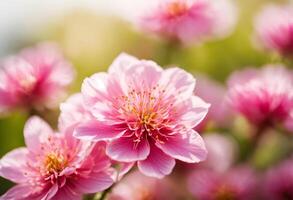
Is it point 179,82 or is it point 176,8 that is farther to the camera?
point 176,8

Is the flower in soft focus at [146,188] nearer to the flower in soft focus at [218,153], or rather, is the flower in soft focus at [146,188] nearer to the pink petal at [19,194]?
the flower in soft focus at [218,153]

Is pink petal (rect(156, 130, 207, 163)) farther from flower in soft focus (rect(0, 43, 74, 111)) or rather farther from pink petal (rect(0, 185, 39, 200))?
flower in soft focus (rect(0, 43, 74, 111))

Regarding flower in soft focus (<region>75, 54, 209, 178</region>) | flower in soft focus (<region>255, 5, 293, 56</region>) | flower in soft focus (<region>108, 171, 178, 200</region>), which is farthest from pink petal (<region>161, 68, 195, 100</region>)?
flower in soft focus (<region>255, 5, 293, 56</region>)

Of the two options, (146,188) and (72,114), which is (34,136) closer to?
(72,114)

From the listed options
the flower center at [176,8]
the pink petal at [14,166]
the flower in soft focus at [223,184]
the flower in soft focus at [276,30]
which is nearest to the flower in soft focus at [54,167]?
the pink petal at [14,166]

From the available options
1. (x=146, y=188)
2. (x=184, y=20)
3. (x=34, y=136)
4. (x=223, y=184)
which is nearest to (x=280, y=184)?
(x=223, y=184)

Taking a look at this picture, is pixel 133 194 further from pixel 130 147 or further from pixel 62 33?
pixel 62 33
